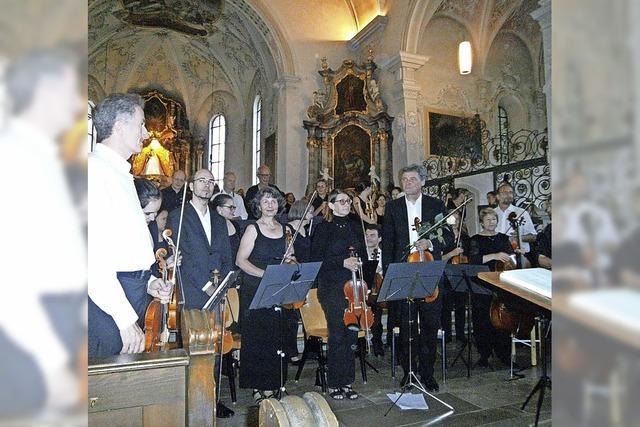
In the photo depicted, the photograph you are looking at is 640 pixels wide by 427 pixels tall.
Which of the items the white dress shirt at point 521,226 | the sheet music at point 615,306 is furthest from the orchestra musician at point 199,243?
the white dress shirt at point 521,226

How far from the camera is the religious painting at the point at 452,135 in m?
11.4

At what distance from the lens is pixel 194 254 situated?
3533 millimetres

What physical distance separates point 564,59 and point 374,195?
922 centimetres

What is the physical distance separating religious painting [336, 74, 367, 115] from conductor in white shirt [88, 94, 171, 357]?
1035cm

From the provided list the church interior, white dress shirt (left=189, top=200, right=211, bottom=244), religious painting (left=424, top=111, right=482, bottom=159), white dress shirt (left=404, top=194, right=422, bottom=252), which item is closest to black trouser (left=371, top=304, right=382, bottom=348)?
the church interior

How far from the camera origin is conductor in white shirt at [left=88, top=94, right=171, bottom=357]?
67.2 inches

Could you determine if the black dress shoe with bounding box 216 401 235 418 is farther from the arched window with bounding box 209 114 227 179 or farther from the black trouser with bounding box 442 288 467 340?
the arched window with bounding box 209 114 227 179

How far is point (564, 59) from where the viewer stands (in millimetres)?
447

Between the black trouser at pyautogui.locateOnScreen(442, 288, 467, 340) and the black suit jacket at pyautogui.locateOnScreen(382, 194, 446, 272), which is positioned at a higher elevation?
the black suit jacket at pyautogui.locateOnScreen(382, 194, 446, 272)

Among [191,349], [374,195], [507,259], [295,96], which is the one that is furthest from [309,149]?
[191,349]

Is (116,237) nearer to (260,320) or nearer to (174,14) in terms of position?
(260,320)

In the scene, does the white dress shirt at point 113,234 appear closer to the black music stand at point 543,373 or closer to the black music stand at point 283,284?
the black music stand at point 283,284

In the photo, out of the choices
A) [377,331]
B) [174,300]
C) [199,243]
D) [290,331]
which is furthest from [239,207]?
[174,300]

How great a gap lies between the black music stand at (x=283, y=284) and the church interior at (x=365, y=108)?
801 mm
